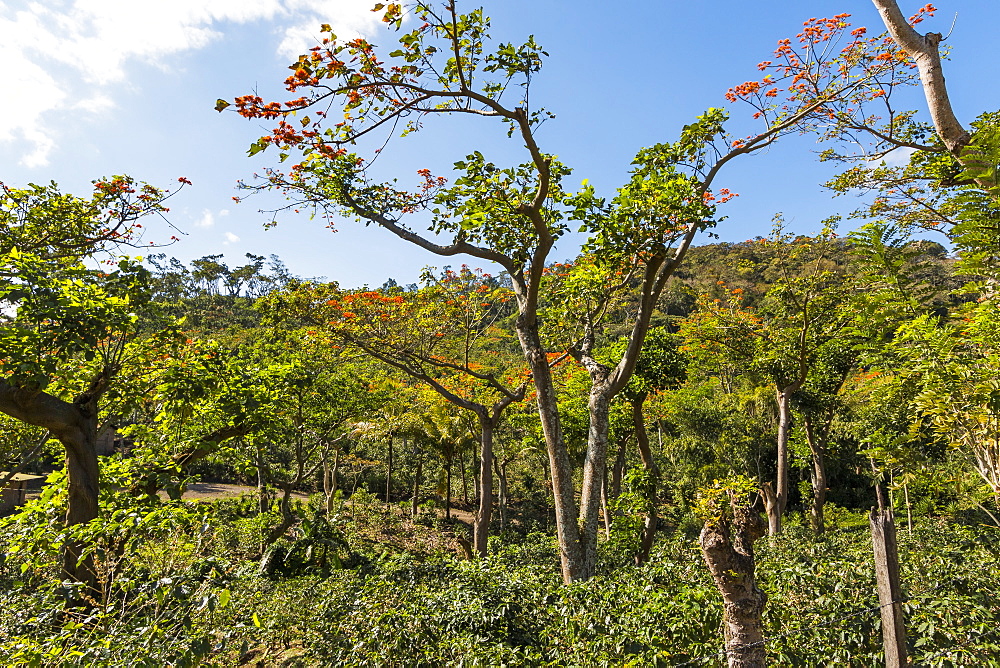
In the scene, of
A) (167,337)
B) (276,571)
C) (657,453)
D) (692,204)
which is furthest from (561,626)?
(657,453)

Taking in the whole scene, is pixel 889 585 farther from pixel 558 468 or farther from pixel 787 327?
pixel 787 327

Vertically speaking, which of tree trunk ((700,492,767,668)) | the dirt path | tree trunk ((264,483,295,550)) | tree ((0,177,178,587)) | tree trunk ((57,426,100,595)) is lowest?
the dirt path

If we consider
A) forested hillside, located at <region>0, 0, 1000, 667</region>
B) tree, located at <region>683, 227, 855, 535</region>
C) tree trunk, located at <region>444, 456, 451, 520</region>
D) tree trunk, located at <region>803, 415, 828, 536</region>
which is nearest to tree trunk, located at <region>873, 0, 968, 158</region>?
forested hillside, located at <region>0, 0, 1000, 667</region>

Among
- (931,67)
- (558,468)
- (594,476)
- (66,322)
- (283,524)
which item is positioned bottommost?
(283,524)

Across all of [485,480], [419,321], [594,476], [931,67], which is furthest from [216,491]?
[931,67]

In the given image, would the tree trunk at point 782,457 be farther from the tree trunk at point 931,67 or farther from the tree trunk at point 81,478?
the tree trunk at point 81,478

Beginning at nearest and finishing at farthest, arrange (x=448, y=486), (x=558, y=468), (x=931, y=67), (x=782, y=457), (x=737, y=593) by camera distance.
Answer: (x=737, y=593) → (x=931, y=67) → (x=558, y=468) → (x=782, y=457) → (x=448, y=486)

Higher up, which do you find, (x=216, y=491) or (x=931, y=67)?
(x=931, y=67)

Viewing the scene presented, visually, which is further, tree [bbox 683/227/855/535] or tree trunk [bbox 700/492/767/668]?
tree [bbox 683/227/855/535]

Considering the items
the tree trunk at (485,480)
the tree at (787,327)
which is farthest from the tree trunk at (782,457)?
the tree trunk at (485,480)

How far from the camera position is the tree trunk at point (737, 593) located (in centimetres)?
281

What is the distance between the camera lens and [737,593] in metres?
2.84

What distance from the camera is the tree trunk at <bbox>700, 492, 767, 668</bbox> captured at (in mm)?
2811

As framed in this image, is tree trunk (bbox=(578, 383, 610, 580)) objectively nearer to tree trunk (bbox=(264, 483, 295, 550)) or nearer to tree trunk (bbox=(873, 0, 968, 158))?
tree trunk (bbox=(873, 0, 968, 158))
